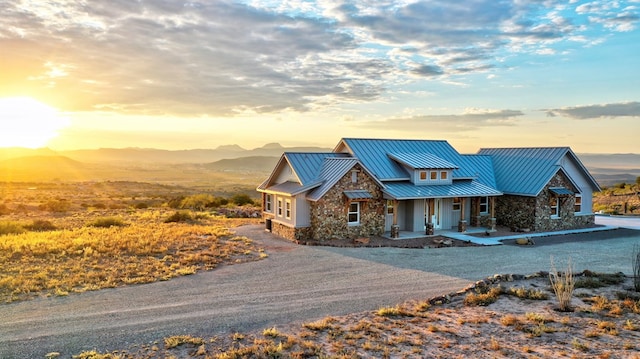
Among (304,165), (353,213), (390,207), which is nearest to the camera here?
(353,213)

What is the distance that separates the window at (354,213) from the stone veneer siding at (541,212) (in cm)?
989

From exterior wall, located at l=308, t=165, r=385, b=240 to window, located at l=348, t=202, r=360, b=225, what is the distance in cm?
17

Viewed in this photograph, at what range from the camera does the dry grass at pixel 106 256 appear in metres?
14.8

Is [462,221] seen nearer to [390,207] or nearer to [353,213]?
[390,207]

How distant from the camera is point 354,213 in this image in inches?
957

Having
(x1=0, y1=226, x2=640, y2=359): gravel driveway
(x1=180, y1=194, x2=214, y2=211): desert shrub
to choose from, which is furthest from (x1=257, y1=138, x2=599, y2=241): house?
(x1=180, y1=194, x2=214, y2=211): desert shrub

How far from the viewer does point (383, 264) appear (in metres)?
17.8

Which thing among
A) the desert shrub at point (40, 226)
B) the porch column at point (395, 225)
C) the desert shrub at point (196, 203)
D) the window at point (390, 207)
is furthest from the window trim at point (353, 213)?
the desert shrub at point (196, 203)

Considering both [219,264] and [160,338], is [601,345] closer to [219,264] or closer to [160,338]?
[160,338]

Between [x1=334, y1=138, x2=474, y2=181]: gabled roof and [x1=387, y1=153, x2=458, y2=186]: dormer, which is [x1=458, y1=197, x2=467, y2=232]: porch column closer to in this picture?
[x1=387, y1=153, x2=458, y2=186]: dormer

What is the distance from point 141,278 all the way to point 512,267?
514 inches

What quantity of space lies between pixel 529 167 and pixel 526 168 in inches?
7.0

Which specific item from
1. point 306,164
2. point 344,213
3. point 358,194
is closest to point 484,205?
point 358,194

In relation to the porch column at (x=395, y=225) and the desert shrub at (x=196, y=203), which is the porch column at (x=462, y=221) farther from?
the desert shrub at (x=196, y=203)
